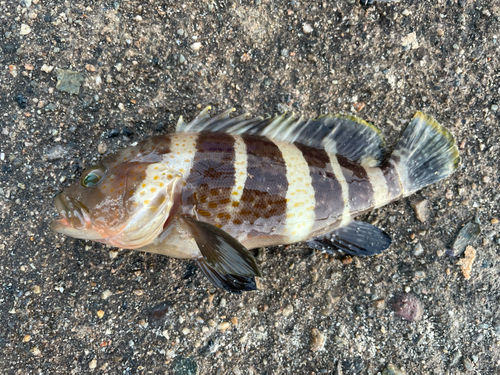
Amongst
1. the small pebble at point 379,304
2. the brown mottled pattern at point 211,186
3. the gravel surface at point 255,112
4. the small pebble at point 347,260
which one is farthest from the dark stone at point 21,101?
the small pebble at point 379,304

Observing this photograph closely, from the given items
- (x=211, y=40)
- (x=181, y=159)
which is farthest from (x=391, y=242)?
(x=211, y=40)

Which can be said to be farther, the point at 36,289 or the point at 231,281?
the point at 36,289

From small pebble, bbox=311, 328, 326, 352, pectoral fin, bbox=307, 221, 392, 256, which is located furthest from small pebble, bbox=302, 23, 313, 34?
small pebble, bbox=311, 328, 326, 352

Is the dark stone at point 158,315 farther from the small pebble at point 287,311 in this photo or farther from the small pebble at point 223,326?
the small pebble at point 287,311

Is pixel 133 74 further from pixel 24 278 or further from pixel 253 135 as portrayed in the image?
pixel 24 278

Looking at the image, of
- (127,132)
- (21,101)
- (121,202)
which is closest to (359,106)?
(127,132)

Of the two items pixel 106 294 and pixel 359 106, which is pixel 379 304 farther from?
pixel 106 294
